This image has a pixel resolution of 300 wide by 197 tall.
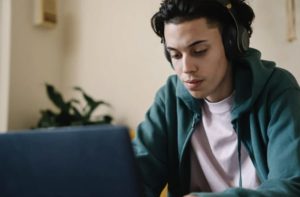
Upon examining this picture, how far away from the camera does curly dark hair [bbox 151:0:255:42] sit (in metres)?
1.00

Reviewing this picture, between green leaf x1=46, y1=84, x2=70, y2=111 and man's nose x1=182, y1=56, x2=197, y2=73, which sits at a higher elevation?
man's nose x1=182, y1=56, x2=197, y2=73

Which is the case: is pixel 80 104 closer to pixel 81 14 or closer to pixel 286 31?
pixel 81 14

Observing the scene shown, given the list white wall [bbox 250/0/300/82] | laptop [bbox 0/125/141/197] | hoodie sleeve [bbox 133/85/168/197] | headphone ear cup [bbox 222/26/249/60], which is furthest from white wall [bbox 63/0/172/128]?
laptop [bbox 0/125/141/197]

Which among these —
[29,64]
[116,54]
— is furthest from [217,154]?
[29,64]

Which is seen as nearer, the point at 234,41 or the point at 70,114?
the point at 234,41

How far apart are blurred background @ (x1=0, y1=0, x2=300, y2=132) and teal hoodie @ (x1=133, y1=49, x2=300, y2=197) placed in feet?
2.38

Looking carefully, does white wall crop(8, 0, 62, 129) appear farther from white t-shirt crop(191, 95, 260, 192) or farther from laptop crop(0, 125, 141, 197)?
laptop crop(0, 125, 141, 197)

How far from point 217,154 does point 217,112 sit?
0.13 meters

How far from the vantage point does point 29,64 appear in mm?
2236

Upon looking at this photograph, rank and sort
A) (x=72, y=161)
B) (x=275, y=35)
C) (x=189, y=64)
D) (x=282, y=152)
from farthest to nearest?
(x=275, y=35) → (x=189, y=64) → (x=282, y=152) → (x=72, y=161)

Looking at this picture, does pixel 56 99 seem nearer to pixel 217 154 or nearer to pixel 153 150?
pixel 153 150

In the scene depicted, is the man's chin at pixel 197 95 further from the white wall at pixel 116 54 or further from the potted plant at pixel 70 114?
the potted plant at pixel 70 114

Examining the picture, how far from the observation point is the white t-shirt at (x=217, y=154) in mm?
1076

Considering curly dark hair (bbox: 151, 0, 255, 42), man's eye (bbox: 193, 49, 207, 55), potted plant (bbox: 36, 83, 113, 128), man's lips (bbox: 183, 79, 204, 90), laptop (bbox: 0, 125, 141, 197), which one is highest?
curly dark hair (bbox: 151, 0, 255, 42)
